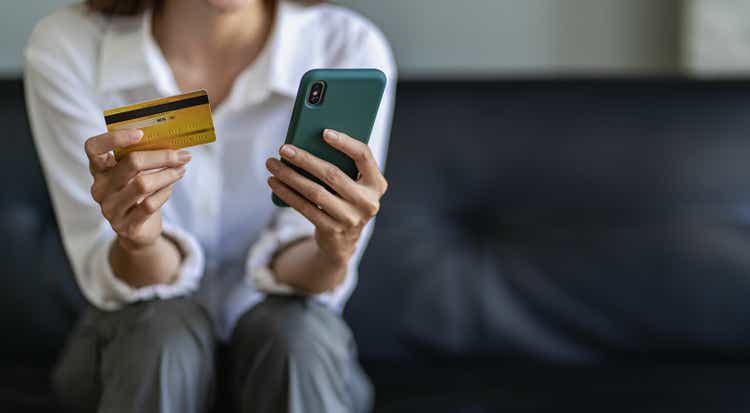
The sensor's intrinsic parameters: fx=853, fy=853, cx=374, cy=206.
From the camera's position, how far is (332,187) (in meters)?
0.80

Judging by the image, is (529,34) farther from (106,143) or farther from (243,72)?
(106,143)

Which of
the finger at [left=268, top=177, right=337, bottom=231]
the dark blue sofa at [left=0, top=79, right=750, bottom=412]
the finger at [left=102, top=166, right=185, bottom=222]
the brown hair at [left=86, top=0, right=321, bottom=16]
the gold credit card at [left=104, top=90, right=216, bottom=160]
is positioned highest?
the brown hair at [left=86, top=0, right=321, bottom=16]

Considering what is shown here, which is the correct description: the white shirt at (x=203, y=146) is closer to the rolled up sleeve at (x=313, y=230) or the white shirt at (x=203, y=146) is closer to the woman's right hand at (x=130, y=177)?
the rolled up sleeve at (x=313, y=230)

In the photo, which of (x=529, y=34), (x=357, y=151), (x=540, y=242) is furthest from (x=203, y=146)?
(x=529, y=34)

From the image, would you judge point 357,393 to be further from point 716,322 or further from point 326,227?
point 716,322

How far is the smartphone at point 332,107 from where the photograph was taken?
0.77 m

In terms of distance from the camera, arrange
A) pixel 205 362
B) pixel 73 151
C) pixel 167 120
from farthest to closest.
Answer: pixel 73 151, pixel 205 362, pixel 167 120

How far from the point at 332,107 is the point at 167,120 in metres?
0.15

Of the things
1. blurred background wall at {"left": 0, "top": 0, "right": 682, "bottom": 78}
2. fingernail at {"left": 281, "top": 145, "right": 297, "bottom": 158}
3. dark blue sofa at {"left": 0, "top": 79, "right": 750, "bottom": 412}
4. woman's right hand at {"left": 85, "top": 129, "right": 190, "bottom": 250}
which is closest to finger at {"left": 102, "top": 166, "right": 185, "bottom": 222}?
woman's right hand at {"left": 85, "top": 129, "right": 190, "bottom": 250}

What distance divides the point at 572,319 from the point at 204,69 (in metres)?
0.60

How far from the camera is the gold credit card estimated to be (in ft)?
2.45

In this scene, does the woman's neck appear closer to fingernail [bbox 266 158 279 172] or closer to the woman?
the woman

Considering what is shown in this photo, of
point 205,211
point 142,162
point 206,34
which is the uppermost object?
point 206,34

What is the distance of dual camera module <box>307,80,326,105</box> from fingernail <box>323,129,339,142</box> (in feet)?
0.09
